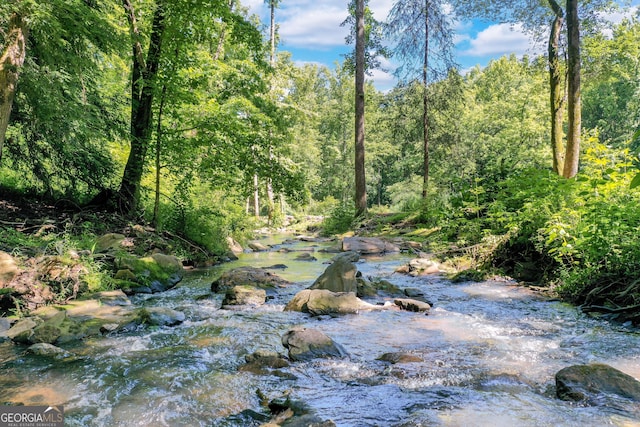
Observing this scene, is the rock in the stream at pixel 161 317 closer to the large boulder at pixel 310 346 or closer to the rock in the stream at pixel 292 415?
the large boulder at pixel 310 346

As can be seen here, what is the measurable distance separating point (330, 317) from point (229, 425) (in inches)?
129

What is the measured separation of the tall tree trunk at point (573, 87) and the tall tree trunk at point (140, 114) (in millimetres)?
10699

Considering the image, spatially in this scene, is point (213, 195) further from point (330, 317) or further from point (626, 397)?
point (626, 397)

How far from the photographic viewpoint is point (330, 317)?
6250 mm

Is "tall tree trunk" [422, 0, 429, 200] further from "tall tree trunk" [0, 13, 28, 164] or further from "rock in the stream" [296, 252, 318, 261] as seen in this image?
"tall tree trunk" [0, 13, 28, 164]

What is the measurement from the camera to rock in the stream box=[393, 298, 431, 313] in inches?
255

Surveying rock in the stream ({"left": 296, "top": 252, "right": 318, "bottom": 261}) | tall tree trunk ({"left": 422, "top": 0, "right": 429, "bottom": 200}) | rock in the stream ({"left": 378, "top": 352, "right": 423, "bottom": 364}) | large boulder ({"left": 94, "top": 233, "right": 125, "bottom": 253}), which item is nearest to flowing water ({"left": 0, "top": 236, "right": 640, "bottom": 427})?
rock in the stream ({"left": 378, "top": 352, "right": 423, "bottom": 364})

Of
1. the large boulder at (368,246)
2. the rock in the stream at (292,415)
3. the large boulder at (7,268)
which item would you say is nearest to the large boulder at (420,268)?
the large boulder at (368,246)

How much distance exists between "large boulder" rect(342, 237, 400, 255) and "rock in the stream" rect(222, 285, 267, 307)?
681 centimetres

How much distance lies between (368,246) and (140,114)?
7.90 metres

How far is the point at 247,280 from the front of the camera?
8.32 meters

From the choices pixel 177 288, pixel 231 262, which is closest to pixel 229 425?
pixel 177 288

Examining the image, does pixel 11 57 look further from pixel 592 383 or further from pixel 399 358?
pixel 592 383

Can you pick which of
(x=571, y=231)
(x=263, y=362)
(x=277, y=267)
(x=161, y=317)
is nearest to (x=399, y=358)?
(x=263, y=362)
